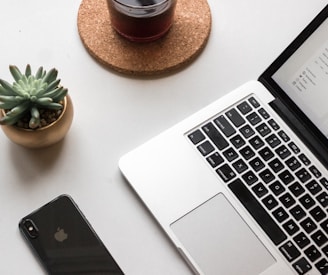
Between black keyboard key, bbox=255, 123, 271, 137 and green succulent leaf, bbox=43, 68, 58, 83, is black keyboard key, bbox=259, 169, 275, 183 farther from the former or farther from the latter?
green succulent leaf, bbox=43, 68, 58, 83

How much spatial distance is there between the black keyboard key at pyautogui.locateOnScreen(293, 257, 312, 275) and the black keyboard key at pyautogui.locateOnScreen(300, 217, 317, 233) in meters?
0.04

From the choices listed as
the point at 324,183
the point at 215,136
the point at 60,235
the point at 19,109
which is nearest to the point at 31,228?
the point at 60,235

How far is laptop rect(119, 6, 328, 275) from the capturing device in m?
0.65

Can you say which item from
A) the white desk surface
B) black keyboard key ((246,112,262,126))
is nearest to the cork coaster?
the white desk surface

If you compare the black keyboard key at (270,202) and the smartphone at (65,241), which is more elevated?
the smartphone at (65,241)

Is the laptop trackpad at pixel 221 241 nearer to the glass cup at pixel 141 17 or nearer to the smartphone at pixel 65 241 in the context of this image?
the smartphone at pixel 65 241

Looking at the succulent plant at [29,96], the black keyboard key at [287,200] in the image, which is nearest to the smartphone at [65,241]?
the succulent plant at [29,96]

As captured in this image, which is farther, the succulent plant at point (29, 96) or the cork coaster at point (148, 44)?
the cork coaster at point (148, 44)

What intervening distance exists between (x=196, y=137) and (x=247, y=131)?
0.06 meters

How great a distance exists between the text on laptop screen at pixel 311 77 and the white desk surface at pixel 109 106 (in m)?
0.08

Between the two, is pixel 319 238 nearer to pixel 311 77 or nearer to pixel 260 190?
pixel 260 190

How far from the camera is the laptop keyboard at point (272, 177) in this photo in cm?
65

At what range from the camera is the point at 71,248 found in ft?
2.09

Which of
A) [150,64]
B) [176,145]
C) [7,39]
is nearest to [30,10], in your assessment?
[7,39]
